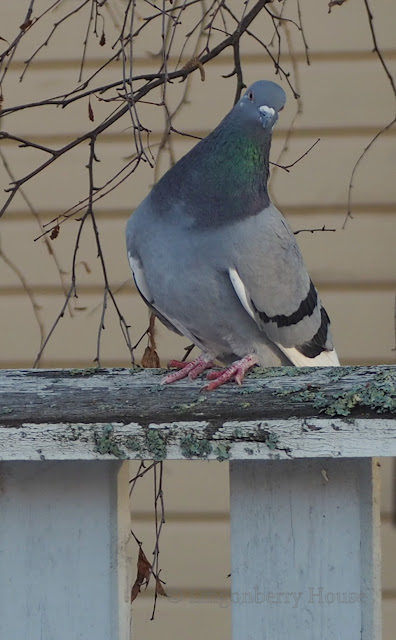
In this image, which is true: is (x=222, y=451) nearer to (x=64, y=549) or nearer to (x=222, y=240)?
(x=64, y=549)

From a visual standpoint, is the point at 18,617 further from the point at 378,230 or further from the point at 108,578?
the point at 378,230

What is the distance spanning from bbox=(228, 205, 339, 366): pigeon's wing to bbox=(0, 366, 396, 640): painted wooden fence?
39.2 inches

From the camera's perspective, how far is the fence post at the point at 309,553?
98 centimetres

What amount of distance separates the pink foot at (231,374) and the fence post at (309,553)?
94mm

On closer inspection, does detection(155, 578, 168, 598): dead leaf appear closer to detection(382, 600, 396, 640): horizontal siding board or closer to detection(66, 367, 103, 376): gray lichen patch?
detection(66, 367, 103, 376): gray lichen patch

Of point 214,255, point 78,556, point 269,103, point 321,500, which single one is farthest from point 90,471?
point 269,103

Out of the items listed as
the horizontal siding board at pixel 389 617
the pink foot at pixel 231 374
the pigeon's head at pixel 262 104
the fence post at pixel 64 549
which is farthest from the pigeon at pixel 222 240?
the horizontal siding board at pixel 389 617

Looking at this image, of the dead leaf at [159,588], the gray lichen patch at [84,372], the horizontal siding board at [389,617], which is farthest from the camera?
the horizontal siding board at [389,617]

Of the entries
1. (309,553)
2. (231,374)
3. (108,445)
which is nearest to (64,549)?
(108,445)

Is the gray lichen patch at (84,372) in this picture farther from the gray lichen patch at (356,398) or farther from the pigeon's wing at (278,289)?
the pigeon's wing at (278,289)

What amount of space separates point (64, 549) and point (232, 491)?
185 mm

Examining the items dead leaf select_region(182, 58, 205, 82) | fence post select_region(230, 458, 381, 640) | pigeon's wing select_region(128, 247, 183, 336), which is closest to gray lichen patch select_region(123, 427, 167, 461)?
fence post select_region(230, 458, 381, 640)

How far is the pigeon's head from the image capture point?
2.04 meters

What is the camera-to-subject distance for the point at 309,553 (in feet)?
3.23
